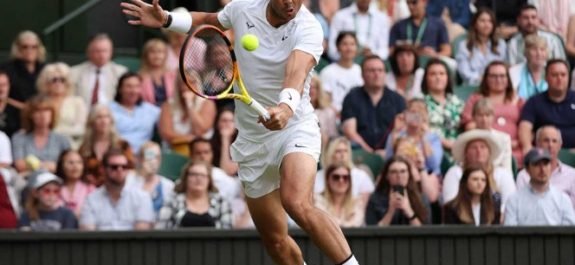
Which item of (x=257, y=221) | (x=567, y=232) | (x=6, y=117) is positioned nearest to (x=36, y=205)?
(x=6, y=117)

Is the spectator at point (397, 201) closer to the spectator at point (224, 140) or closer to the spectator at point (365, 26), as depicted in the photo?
the spectator at point (224, 140)

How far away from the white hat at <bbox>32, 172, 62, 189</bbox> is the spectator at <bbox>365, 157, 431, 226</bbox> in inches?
97.3

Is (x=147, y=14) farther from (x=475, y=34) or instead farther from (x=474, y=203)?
(x=475, y=34)

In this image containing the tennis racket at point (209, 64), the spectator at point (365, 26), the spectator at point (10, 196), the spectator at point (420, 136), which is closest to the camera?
the tennis racket at point (209, 64)

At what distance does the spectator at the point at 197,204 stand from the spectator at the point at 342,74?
2.37m

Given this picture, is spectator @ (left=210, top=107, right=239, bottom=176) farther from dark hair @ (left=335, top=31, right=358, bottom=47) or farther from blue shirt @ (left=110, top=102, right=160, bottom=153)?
dark hair @ (left=335, top=31, right=358, bottom=47)

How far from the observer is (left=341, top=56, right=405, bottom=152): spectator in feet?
47.6

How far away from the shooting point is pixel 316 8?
16.8 m

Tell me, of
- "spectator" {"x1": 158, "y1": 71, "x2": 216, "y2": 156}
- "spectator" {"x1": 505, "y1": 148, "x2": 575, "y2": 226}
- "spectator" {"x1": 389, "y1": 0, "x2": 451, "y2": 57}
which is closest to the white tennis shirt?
"spectator" {"x1": 505, "y1": 148, "x2": 575, "y2": 226}

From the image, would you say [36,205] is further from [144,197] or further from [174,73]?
[174,73]

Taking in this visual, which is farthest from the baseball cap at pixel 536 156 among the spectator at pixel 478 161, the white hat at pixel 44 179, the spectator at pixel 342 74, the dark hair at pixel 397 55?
the white hat at pixel 44 179

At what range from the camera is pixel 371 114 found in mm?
14555

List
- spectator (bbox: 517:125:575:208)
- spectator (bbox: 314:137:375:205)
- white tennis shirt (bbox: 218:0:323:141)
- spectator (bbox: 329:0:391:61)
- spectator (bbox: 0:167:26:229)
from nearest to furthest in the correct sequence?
white tennis shirt (bbox: 218:0:323:141) < spectator (bbox: 0:167:26:229) < spectator (bbox: 314:137:375:205) < spectator (bbox: 517:125:575:208) < spectator (bbox: 329:0:391:61)

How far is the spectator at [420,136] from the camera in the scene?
45.9ft
